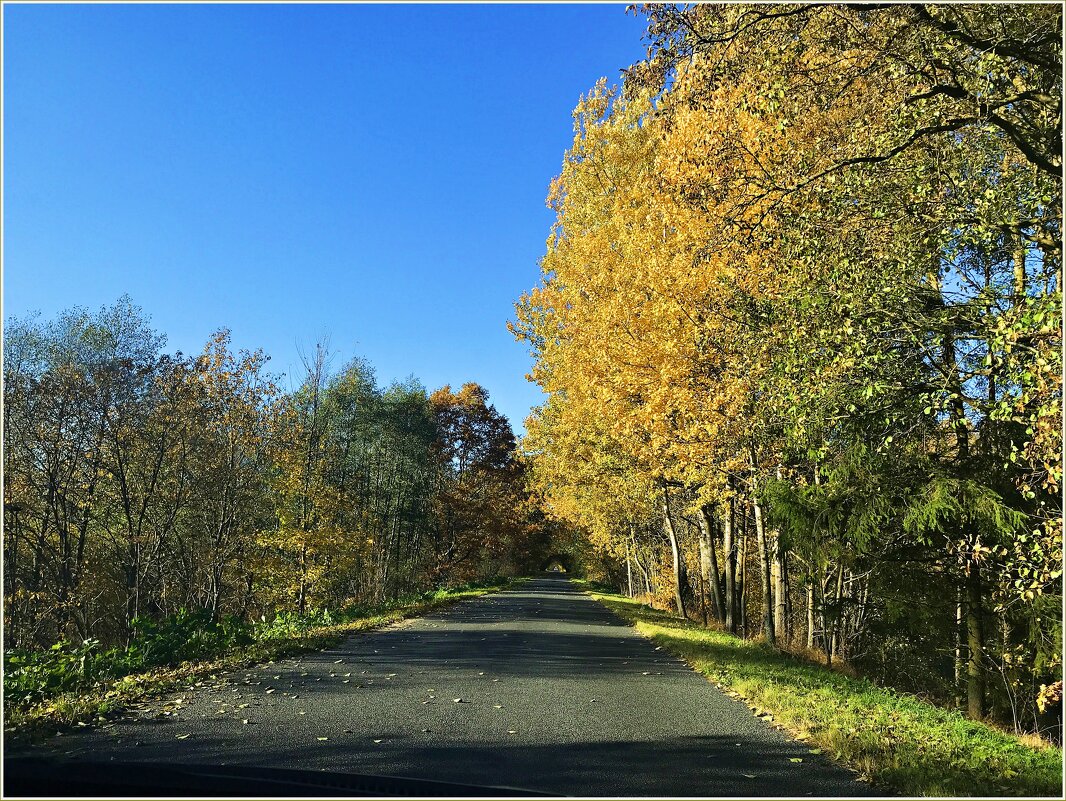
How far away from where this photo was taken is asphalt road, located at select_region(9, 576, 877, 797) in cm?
492

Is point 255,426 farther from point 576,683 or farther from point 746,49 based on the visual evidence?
point 746,49

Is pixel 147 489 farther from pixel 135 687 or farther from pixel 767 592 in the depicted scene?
pixel 767 592

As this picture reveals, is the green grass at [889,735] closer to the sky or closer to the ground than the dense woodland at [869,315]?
closer to the ground

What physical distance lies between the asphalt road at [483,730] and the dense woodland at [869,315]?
292 centimetres

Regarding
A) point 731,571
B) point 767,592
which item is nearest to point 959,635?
point 767,592

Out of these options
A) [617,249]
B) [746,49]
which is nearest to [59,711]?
[746,49]

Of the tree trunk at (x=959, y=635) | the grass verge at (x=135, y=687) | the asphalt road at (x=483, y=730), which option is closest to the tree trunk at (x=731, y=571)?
the tree trunk at (x=959, y=635)

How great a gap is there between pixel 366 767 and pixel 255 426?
61.4 ft

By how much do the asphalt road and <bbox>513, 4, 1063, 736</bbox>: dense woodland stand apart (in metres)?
2.92

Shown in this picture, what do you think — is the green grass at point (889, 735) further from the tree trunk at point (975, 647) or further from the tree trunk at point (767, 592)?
the tree trunk at point (767, 592)

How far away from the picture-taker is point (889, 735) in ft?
20.3

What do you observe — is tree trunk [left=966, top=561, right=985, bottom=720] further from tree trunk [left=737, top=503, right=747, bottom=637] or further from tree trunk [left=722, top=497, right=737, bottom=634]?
tree trunk [left=737, top=503, right=747, bottom=637]

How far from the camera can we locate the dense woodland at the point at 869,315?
239 inches

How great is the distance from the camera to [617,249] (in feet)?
53.7
